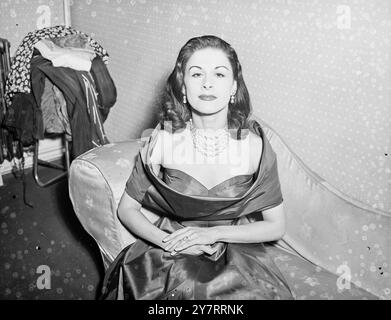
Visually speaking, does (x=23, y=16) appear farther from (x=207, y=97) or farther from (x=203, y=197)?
(x=203, y=197)

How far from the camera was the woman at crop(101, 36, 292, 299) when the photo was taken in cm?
143

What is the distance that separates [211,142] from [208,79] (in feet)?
0.71

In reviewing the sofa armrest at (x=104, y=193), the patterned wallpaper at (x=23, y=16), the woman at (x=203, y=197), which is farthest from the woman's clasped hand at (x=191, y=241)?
the patterned wallpaper at (x=23, y=16)

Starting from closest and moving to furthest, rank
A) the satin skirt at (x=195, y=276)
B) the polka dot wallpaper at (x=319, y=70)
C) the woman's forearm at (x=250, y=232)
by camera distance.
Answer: the satin skirt at (x=195, y=276) < the woman's forearm at (x=250, y=232) < the polka dot wallpaper at (x=319, y=70)

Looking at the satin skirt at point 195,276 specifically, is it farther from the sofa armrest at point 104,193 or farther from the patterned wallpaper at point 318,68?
the patterned wallpaper at point 318,68

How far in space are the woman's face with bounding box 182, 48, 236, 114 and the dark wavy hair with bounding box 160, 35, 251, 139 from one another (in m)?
0.03

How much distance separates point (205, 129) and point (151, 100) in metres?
1.39

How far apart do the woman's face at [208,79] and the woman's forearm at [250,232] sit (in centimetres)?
37

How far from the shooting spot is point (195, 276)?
1.40 metres

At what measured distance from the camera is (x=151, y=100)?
2914 mm

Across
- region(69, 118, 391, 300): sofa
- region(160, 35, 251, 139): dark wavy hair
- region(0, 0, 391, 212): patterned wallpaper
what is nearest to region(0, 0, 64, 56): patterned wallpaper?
region(0, 0, 391, 212): patterned wallpaper

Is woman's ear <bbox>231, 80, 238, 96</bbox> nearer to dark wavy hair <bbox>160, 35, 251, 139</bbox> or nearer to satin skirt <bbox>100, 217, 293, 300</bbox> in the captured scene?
dark wavy hair <bbox>160, 35, 251, 139</bbox>

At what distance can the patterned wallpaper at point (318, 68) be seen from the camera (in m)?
1.81
